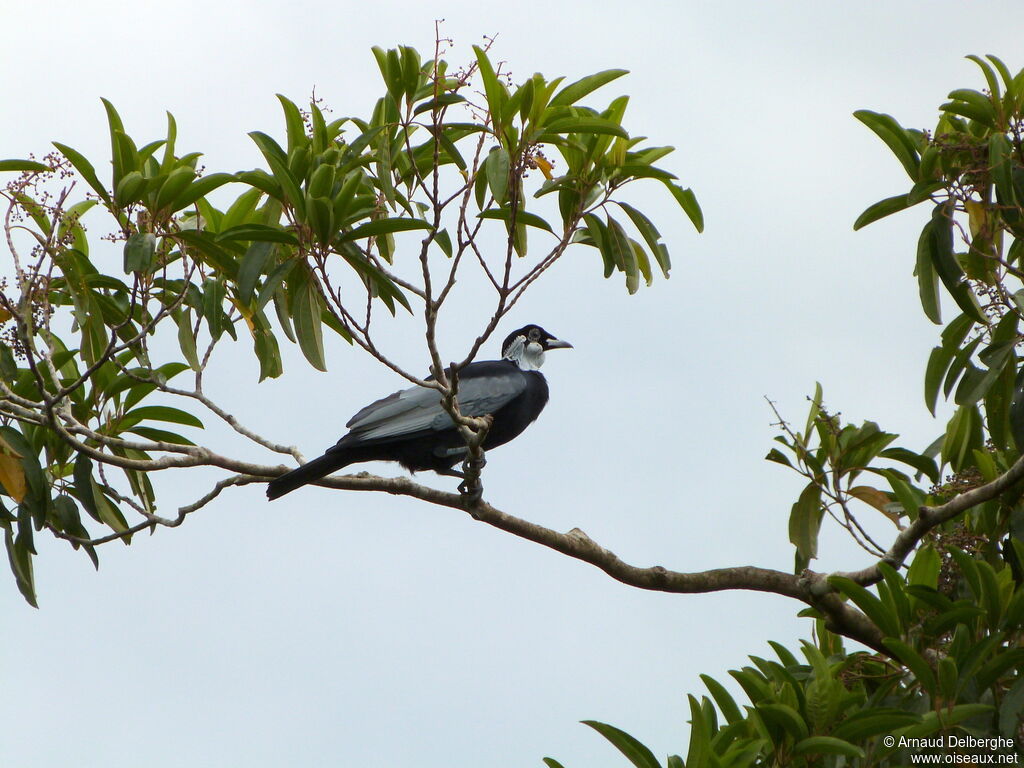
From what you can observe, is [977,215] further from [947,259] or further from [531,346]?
[531,346]

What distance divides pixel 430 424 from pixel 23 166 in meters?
2.01

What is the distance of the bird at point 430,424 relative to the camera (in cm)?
492

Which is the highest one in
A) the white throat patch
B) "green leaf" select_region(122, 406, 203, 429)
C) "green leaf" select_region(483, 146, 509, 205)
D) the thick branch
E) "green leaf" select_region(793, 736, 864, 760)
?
the white throat patch

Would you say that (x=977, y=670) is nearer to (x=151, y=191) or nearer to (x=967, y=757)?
(x=967, y=757)

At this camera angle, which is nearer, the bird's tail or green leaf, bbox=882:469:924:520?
green leaf, bbox=882:469:924:520

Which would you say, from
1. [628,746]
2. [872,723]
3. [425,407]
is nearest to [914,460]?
[872,723]

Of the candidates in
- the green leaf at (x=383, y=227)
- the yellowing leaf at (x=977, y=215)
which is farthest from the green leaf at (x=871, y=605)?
the green leaf at (x=383, y=227)

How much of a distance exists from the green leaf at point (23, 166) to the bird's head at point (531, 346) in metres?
3.08

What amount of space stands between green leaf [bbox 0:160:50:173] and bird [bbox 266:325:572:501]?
56.1 inches

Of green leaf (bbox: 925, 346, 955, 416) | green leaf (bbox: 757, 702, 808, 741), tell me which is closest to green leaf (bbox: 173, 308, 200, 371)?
green leaf (bbox: 757, 702, 808, 741)

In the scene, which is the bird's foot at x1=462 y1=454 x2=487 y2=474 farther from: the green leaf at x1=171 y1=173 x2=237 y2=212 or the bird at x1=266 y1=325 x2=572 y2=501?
the green leaf at x1=171 y1=173 x2=237 y2=212

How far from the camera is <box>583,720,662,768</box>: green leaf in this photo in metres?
3.52

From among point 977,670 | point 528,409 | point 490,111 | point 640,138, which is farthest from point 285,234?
point 977,670

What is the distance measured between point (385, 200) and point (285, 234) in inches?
19.2
